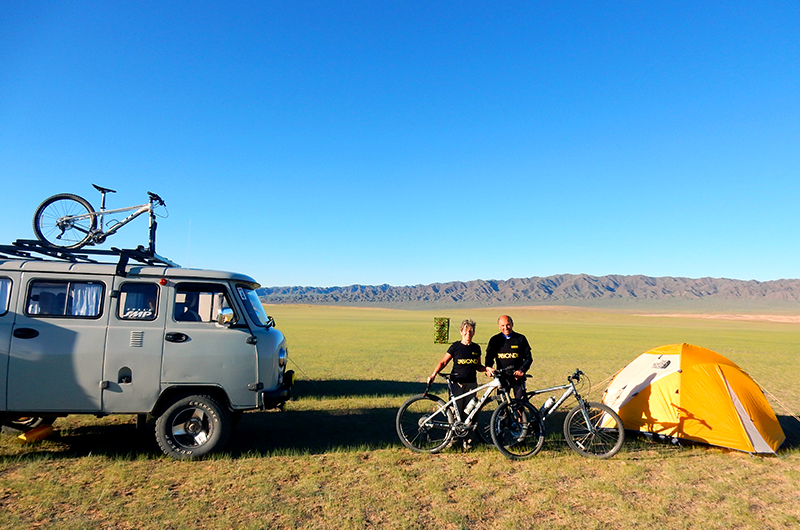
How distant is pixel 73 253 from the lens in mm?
7816

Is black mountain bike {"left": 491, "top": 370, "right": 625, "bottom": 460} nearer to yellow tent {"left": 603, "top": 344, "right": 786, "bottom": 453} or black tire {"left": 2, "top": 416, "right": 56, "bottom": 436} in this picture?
yellow tent {"left": 603, "top": 344, "right": 786, "bottom": 453}

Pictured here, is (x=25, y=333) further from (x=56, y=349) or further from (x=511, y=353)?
(x=511, y=353)

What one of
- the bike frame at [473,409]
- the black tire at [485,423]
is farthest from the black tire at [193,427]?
the black tire at [485,423]

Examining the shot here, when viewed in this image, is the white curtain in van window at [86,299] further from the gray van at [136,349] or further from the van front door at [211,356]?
the van front door at [211,356]

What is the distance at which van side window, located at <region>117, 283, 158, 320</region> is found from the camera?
6.79 metres

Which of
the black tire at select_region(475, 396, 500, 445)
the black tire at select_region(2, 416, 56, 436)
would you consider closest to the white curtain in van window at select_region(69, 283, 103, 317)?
the black tire at select_region(2, 416, 56, 436)

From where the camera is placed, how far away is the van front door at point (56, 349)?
637cm

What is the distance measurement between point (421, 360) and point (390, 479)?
1501 centimetres

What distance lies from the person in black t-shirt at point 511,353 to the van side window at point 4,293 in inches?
273

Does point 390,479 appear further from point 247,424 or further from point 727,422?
point 727,422

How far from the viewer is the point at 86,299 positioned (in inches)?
265

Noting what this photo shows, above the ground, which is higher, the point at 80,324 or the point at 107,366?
the point at 80,324

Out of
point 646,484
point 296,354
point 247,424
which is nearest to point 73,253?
point 247,424

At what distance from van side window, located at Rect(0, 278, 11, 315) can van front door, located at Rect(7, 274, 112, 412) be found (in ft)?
0.64
